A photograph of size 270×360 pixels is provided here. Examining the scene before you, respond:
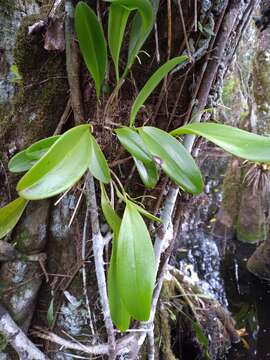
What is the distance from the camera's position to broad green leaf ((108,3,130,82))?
589 mm

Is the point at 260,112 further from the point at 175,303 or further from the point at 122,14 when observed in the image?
the point at 122,14

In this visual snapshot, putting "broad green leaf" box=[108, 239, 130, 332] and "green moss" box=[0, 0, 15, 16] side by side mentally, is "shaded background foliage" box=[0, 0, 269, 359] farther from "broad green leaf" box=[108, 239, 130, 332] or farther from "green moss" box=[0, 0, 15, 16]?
"broad green leaf" box=[108, 239, 130, 332]

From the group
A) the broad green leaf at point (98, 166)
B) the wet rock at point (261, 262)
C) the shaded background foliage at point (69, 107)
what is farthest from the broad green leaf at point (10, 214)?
the wet rock at point (261, 262)

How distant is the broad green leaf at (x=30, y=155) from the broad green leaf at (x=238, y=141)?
23 centimetres

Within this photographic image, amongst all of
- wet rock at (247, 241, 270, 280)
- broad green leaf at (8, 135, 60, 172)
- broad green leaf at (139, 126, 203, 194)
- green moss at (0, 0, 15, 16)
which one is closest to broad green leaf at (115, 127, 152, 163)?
broad green leaf at (139, 126, 203, 194)

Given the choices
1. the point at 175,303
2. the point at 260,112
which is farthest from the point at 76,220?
the point at 260,112

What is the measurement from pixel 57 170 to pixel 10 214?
0.28m

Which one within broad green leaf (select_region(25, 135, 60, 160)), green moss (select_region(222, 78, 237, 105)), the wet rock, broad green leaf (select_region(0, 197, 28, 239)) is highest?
broad green leaf (select_region(25, 135, 60, 160))

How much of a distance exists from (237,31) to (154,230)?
17.7 inches

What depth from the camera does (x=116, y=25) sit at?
611 mm

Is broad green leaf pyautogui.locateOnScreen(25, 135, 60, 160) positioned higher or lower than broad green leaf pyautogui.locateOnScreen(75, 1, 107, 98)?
lower

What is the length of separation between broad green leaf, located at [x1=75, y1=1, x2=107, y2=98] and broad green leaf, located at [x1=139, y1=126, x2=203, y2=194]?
0.15 meters

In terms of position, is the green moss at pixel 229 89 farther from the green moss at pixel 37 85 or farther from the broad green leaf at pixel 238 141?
the broad green leaf at pixel 238 141

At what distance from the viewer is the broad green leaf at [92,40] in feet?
1.97
